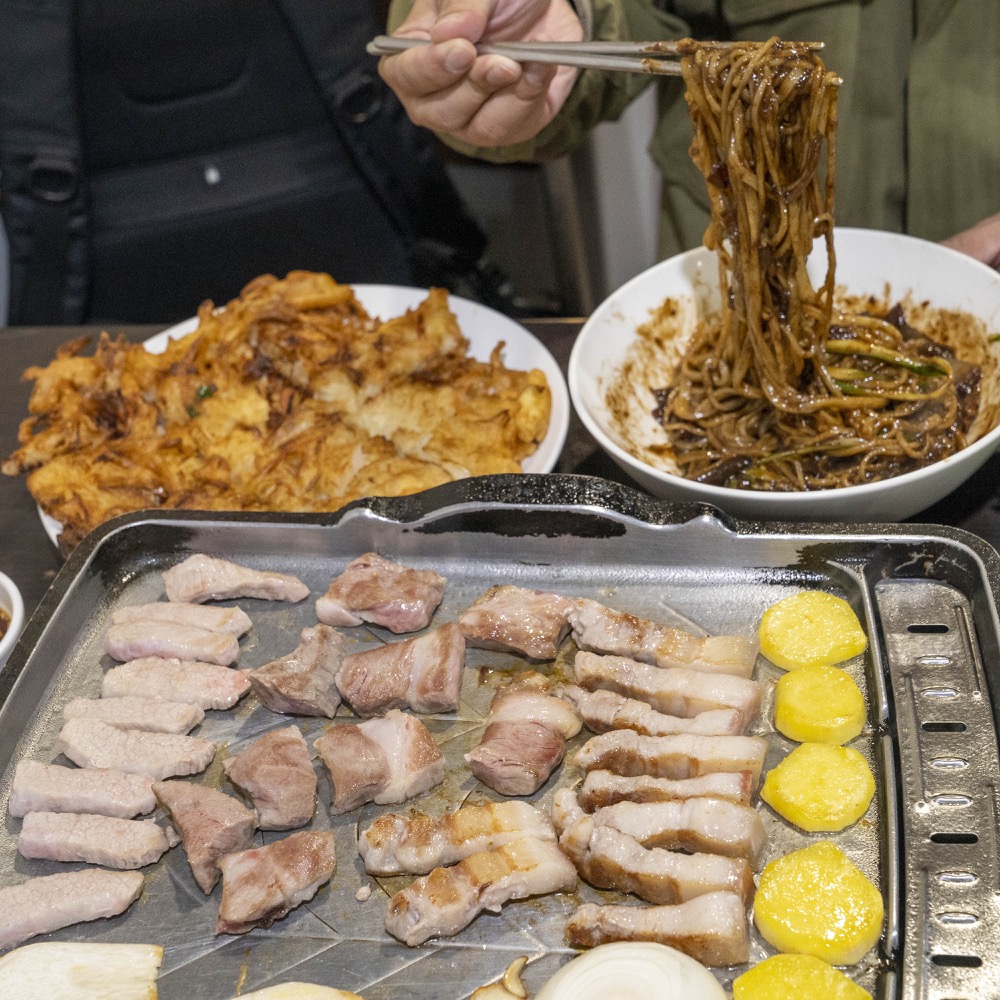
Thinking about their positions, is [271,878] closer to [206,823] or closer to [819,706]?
[206,823]

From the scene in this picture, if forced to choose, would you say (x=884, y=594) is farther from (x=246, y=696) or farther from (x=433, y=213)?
(x=433, y=213)

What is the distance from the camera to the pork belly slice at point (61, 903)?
5.79 ft

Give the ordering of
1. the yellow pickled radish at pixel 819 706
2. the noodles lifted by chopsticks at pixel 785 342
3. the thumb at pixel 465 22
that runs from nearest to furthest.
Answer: the yellow pickled radish at pixel 819 706 < the noodles lifted by chopsticks at pixel 785 342 < the thumb at pixel 465 22

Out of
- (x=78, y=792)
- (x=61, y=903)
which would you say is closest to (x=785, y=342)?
(x=78, y=792)

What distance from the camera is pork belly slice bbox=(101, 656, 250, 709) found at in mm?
2107

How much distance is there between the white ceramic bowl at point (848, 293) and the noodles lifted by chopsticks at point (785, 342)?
106 millimetres

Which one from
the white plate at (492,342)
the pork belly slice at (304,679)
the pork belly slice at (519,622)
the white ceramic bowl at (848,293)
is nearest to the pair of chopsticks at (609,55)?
the white ceramic bowl at (848,293)

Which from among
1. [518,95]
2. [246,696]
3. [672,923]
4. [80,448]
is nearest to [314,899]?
[246,696]

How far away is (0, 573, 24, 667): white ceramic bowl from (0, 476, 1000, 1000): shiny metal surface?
0.15 metres

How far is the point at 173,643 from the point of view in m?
2.17

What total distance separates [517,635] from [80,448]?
5.19 feet

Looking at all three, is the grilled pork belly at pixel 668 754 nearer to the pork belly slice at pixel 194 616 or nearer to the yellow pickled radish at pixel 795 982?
the yellow pickled radish at pixel 795 982

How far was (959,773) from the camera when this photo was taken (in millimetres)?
1732

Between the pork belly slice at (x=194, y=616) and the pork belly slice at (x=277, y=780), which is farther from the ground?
the pork belly slice at (x=194, y=616)
